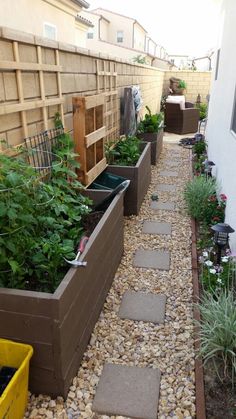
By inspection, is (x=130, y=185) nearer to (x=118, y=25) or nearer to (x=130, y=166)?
(x=130, y=166)

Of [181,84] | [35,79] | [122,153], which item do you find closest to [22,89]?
[35,79]

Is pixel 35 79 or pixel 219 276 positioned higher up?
pixel 35 79

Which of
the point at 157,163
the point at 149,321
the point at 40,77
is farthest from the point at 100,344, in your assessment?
the point at 157,163

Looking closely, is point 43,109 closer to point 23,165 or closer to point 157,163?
point 23,165

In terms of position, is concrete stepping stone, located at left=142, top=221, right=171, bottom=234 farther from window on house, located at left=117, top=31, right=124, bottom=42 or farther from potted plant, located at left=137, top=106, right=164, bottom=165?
window on house, located at left=117, top=31, right=124, bottom=42

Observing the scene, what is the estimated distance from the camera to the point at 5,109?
198cm

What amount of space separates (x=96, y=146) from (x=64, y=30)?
20.3ft

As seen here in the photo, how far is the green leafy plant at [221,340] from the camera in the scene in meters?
1.98

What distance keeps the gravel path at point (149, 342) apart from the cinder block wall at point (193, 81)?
1199 centimetres

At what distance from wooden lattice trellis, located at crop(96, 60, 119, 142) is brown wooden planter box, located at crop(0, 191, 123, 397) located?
2.59 m

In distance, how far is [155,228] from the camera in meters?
4.09

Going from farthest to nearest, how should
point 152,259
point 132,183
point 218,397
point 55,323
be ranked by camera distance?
point 132,183 < point 152,259 < point 218,397 < point 55,323

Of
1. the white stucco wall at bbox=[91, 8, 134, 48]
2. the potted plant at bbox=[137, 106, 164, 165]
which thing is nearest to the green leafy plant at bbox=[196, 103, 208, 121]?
the potted plant at bbox=[137, 106, 164, 165]

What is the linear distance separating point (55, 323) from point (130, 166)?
2.86 meters
